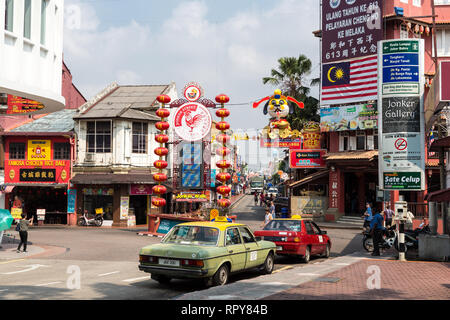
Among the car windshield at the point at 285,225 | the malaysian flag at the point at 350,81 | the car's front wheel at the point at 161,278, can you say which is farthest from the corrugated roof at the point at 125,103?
the car's front wheel at the point at 161,278

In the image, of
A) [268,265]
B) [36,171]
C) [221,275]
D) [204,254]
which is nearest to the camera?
[204,254]

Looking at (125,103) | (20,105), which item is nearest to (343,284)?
(20,105)

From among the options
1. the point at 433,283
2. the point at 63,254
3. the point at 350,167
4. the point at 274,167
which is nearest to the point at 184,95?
the point at 63,254

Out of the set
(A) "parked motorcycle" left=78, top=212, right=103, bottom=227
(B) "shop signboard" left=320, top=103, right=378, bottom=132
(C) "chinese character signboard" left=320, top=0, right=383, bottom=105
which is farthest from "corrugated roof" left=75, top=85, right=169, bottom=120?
(C) "chinese character signboard" left=320, top=0, right=383, bottom=105

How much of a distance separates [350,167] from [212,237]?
25.7m

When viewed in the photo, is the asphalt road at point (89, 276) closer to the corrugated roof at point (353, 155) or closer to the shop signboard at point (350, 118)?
the corrugated roof at point (353, 155)

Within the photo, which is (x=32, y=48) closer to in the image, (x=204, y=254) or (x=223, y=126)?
(x=204, y=254)

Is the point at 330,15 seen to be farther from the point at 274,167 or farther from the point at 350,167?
the point at 274,167

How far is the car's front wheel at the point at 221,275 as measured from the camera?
34.0ft

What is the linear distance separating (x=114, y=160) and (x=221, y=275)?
2396cm

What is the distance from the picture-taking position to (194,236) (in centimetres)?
1112

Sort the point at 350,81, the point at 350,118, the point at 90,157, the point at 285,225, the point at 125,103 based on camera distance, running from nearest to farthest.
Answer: the point at 285,225
the point at 90,157
the point at 350,118
the point at 350,81
the point at 125,103

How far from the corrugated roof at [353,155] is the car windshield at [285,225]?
61.4 ft

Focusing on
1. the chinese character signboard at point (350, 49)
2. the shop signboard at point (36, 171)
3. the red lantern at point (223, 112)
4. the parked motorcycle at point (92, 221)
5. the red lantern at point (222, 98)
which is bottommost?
the parked motorcycle at point (92, 221)
